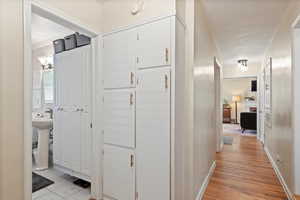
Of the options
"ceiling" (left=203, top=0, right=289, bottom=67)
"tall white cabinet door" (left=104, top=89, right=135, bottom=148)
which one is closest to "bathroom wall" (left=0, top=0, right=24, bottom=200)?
"tall white cabinet door" (left=104, top=89, right=135, bottom=148)

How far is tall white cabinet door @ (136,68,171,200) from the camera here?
1.56 metres

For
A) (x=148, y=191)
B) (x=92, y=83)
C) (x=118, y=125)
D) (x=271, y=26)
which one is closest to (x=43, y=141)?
(x=92, y=83)

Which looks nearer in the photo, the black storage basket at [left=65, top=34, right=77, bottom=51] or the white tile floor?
the white tile floor

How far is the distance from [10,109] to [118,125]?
965 mm

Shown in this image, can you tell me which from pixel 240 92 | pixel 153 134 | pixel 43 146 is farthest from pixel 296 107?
pixel 240 92

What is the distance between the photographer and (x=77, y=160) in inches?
92.8

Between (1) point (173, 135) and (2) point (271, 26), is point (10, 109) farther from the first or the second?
(2) point (271, 26)

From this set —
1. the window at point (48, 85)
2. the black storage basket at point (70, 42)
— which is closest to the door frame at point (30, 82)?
the black storage basket at point (70, 42)

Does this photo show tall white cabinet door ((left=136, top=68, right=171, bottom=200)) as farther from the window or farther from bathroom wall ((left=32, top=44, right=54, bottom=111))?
bathroom wall ((left=32, top=44, right=54, bottom=111))

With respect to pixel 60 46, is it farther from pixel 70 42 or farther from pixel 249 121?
pixel 249 121

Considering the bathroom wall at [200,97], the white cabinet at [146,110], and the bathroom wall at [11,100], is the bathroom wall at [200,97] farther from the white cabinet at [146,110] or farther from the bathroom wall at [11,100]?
the bathroom wall at [11,100]

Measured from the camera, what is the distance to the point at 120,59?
189 centimetres

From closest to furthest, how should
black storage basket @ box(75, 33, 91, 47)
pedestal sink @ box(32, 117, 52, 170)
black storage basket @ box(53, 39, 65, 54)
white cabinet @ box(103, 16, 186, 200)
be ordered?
white cabinet @ box(103, 16, 186, 200), black storage basket @ box(75, 33, 91, 47), black storage basket @ box(53, 39, 65, 54), pedestal sink @ box(32, 117, 52, 170)

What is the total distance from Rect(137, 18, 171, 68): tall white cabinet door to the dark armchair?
6.36 m
